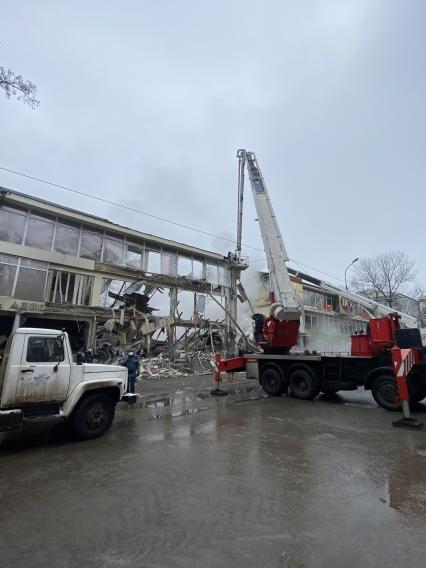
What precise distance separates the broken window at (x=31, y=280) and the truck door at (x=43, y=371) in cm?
1149

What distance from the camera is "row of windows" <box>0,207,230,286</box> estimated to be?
54.8 ft

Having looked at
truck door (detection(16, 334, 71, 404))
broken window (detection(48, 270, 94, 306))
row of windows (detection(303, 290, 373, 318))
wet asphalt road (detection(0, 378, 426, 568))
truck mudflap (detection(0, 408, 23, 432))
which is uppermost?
row of windows (detection(303, 290, 373, 318))

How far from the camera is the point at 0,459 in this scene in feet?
17.7

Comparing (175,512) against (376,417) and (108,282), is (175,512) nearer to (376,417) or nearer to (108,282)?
(376,417)

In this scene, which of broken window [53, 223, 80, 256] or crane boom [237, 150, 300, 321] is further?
broken window [53, 223, 80, 256]

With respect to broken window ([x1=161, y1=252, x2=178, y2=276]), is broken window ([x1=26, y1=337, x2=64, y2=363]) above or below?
below

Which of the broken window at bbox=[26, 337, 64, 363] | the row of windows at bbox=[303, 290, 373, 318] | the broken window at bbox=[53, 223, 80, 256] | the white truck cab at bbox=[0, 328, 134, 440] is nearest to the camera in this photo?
the white truck cab at bbox=[0, 328, 134, 440]

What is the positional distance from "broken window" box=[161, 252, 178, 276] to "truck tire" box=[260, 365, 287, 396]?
36.1ft

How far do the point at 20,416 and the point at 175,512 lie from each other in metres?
3.44

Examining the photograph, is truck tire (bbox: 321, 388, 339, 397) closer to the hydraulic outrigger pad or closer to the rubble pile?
the hydraulic outrigger pad

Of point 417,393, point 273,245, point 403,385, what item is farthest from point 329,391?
point 273,245

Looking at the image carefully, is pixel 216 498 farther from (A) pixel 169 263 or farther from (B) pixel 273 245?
(A) pixel 169 263

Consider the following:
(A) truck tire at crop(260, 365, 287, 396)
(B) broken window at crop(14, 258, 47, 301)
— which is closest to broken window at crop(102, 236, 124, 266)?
(B) broken window at crop(14, 258, 47, 301)

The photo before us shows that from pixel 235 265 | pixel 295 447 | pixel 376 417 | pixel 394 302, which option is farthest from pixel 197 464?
pixel 394 302
